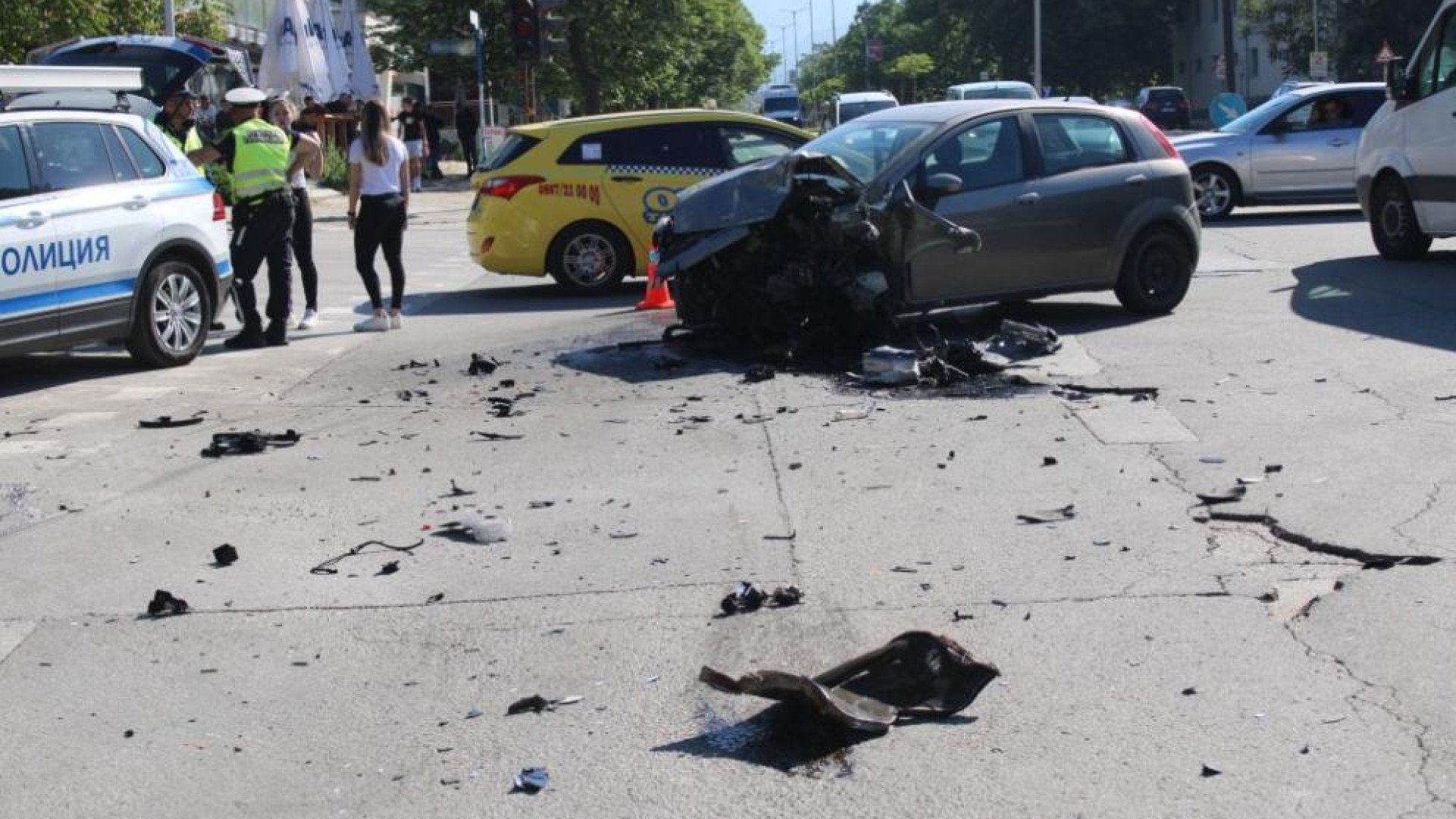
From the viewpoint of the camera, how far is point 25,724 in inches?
200

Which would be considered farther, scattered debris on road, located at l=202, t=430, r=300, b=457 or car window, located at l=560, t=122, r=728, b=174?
car window, located at l=560, t=122, r=728, b=174

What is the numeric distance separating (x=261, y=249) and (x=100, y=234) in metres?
2.05

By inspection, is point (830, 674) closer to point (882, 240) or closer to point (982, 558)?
point (982, 558)

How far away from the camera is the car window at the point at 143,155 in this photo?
11.7 metres

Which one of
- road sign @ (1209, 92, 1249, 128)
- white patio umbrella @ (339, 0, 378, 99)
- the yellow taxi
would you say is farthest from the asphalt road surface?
white patio umbrella @ (339, 0, 378, 99)

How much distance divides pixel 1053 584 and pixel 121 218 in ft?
24.5

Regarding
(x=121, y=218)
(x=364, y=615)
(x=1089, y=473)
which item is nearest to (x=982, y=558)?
(x=1089, y=473)

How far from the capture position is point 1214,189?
2208 cm

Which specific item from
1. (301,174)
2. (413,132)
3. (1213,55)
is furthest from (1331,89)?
(1213,55)

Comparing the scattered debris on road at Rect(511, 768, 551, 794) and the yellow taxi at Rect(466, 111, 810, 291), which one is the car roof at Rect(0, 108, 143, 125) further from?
the scattered debris on road at Rect(511, 768, 551, 794)

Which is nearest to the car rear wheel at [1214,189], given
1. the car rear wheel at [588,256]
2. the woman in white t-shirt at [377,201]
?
the car rear wheel at [588,256]

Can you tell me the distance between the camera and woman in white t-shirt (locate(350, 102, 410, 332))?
45.0ft

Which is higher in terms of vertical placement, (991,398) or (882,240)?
(882,240)

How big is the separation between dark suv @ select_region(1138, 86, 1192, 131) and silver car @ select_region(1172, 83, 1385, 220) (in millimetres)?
30287
